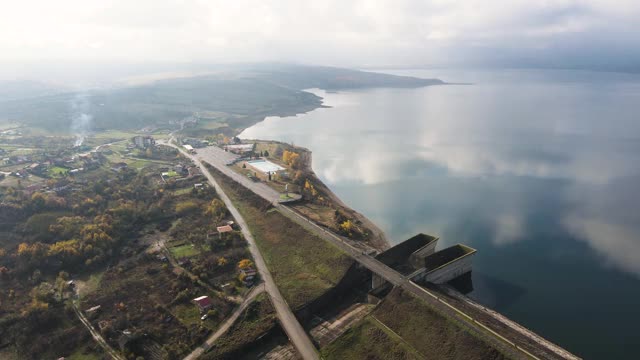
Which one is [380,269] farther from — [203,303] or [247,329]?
[203,303]

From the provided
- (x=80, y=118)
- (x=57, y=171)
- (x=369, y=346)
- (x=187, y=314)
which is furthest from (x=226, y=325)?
(x=80, y=118)

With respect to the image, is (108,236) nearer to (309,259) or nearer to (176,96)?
(309,259)

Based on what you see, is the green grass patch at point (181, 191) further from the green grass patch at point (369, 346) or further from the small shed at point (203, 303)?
the green grass patch at point (369, 346)

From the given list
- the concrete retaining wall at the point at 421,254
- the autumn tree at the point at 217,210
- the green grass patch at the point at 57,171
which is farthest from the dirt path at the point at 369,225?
the green grass patch at the point at 57,171

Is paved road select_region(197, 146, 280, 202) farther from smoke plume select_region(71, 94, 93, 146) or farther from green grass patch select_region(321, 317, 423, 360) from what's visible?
smoke plume select_region(71, 94, 93, 146)

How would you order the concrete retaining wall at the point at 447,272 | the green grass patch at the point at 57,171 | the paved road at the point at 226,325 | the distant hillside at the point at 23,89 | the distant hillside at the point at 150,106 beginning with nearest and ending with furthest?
the paved road at the point at 226,325
the concrete retaining wall at the point at 447,272
the green grass patch at the point at 57,171
the distant hillside at the point at 150,106
the distant hillside at the point at 23,89
